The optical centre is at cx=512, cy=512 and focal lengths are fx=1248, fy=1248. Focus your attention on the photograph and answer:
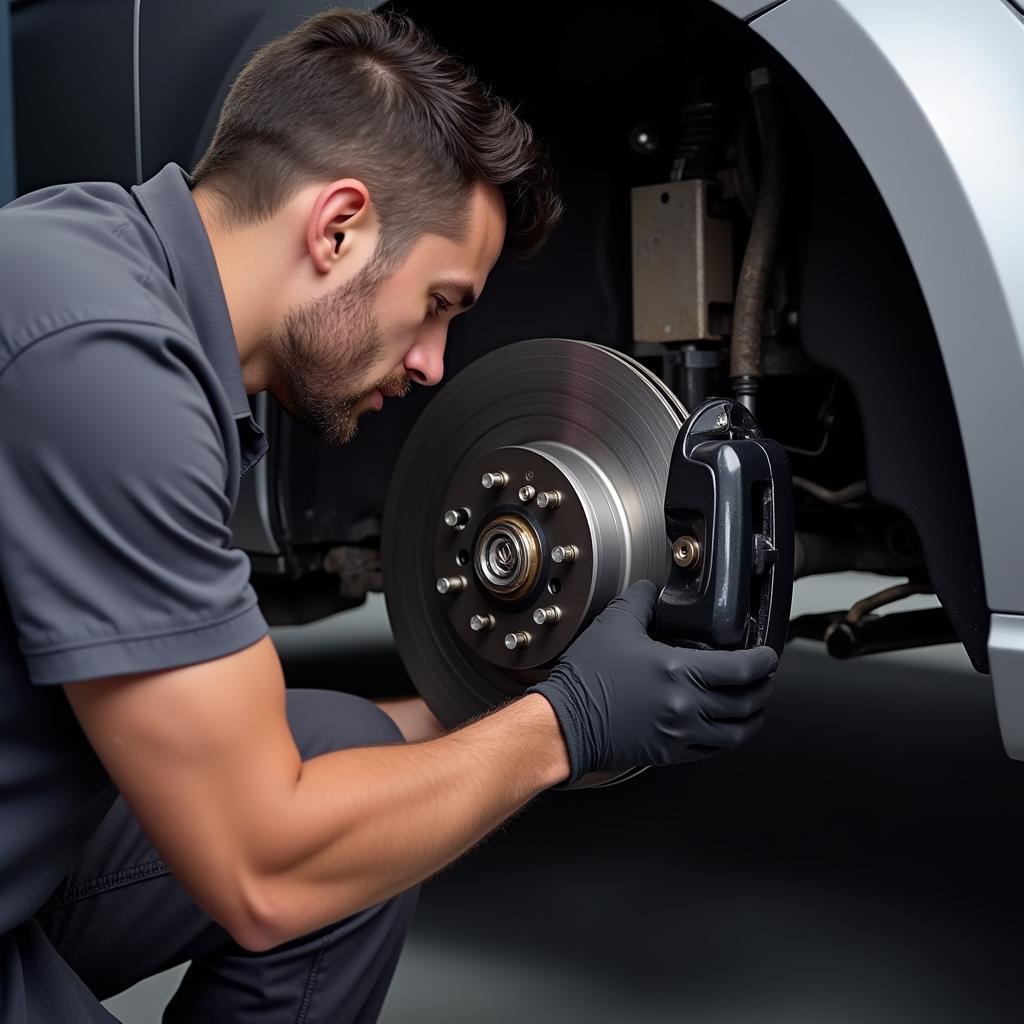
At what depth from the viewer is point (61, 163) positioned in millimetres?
1512

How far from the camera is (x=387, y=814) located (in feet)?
2.53

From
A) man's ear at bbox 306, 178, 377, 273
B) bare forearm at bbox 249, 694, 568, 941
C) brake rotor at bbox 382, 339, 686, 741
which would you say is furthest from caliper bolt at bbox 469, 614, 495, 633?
man's ear at bbox 306, 178, 377, 273

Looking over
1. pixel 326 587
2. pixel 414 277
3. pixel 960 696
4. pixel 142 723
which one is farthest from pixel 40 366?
pixel 960 696

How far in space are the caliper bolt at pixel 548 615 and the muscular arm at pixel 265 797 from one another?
342 mm

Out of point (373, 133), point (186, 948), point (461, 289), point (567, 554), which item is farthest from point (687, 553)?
point (186, 948)

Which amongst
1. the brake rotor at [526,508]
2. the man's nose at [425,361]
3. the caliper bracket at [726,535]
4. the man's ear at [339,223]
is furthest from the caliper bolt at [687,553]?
the man's ear at [339,223]

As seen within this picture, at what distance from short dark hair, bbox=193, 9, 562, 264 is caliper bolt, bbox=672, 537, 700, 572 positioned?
1.00 ft

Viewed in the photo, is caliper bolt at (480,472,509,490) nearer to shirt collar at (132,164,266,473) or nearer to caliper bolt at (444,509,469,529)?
caliper bolt at (444,509,469,529)

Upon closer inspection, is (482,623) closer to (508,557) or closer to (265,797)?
(508,557)

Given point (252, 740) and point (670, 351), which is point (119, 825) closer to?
point (252, 740)

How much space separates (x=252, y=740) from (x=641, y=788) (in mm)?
1263

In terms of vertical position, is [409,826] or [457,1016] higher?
[409,826]

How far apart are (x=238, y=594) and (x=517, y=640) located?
1.70 ft

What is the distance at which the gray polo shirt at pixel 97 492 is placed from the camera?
26.1 inches
